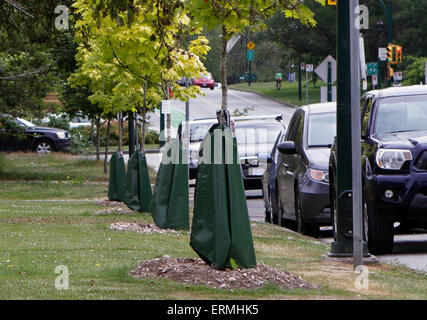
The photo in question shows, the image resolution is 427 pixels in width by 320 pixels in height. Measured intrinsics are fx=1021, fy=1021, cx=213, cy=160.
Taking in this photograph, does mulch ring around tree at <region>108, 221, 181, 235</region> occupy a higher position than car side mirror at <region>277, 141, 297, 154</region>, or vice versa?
car side mirror at <region>277, 141, 297, 154</region>

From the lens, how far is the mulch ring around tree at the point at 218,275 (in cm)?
791

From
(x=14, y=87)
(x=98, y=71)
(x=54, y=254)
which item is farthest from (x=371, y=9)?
(x=54, y=254)

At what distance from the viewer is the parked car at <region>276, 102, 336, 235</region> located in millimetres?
13484

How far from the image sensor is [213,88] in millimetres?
83250

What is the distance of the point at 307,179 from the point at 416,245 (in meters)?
1.72

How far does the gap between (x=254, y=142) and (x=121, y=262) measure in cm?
1398

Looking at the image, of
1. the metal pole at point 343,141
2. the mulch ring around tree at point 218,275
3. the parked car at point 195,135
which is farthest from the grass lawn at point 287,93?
the mulch ring around tree at point 218,275

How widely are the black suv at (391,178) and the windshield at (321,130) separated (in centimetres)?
230

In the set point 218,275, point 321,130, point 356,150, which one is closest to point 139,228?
point 321,130

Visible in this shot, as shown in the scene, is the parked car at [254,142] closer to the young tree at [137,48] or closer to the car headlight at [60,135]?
the young tree at [137,48]

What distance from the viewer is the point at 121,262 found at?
941cm

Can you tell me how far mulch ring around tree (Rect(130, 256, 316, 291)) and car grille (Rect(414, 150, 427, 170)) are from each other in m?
3.09

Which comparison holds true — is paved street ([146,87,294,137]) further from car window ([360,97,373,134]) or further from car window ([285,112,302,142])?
car window ([360,97,373,134])

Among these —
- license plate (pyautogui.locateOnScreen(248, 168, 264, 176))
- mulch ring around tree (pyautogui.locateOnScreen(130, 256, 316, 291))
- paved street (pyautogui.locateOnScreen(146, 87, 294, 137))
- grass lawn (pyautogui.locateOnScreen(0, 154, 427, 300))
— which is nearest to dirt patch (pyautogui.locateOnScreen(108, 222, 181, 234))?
grass lawn (pyautogui.locateOnScreen(0, 154, 427, 300))
